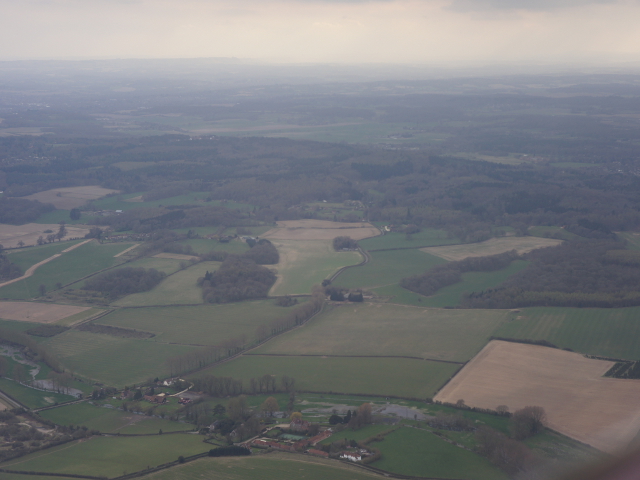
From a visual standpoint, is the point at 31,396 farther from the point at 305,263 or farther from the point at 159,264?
the point at 305,263

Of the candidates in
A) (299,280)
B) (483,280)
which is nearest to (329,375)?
(299,280)

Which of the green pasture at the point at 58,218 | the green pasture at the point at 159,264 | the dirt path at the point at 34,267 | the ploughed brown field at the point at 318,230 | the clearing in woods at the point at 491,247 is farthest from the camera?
the green pasture at the point at 58,218

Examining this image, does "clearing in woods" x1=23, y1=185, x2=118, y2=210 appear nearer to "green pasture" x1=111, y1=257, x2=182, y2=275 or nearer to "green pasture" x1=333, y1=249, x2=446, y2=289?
"green pasture" x1=111, y1=257, x2=182, y2=275

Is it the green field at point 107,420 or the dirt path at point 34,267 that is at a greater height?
the dirt path at point 34,267

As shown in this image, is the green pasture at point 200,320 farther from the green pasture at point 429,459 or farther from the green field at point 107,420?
the green pasture at point 429,459

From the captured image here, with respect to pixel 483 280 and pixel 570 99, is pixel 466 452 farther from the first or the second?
pixel 570 99

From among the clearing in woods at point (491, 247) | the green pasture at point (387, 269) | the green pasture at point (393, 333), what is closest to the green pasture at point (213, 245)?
the green pasture at point (387, 269)
